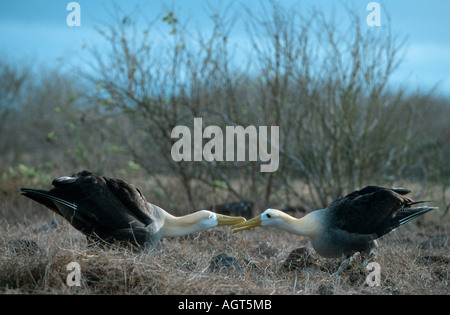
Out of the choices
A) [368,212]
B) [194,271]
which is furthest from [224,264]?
[368,212]

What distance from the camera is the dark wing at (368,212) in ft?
15.3

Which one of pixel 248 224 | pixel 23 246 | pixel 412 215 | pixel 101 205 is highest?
pixel 101 205

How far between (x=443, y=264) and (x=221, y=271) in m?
2.17

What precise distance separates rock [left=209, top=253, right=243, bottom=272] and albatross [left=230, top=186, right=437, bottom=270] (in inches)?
25.9

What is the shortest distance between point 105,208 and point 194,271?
3.38 feet

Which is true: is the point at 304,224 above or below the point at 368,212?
below

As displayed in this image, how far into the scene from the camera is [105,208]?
182 inches

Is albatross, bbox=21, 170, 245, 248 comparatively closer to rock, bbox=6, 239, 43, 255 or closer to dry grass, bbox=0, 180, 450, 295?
dry grass, bbox=0, 180, 450, 295

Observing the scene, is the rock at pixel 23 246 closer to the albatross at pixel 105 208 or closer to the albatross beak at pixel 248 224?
the albatross at pixel 105 208

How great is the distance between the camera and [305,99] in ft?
28.2

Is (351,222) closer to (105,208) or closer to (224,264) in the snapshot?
(224,264)

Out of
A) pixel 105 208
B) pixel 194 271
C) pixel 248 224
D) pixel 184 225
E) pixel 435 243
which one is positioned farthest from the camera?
pixel 435 243
